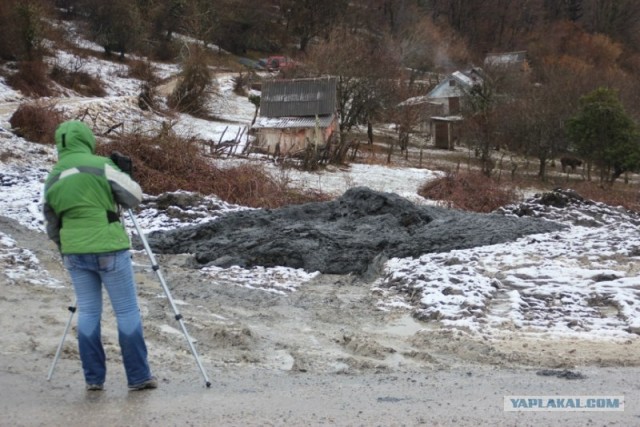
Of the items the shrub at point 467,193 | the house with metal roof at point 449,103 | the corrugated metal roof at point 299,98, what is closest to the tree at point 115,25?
the corrugated metal roof at point 299,98

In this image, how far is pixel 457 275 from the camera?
9719 mm

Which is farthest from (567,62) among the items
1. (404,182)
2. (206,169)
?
(206,169)

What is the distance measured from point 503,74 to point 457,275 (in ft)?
149

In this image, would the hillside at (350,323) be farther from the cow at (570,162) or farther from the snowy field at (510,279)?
the cow at (570,162)

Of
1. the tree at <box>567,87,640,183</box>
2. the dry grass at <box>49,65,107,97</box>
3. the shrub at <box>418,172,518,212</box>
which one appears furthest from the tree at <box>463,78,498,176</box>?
the dry grass at <box>49,65,107,97</box>

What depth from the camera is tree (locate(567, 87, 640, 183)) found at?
33.7 m

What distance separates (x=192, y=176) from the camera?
17.5 m

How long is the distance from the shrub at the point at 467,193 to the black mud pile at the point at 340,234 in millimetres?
6310

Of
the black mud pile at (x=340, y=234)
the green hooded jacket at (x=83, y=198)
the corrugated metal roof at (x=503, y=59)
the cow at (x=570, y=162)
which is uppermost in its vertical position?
the green hooded jacket at (x=83, y=198)

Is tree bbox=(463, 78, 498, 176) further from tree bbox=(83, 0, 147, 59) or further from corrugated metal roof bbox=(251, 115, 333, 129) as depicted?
tree bbox=(83, 0, 147, 59)

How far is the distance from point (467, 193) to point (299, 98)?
17.3 m

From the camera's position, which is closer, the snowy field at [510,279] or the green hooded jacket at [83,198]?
the green hooded jacket at [83,198]

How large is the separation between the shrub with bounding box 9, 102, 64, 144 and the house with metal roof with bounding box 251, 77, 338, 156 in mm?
14343

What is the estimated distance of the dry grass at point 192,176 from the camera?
1700 cm
